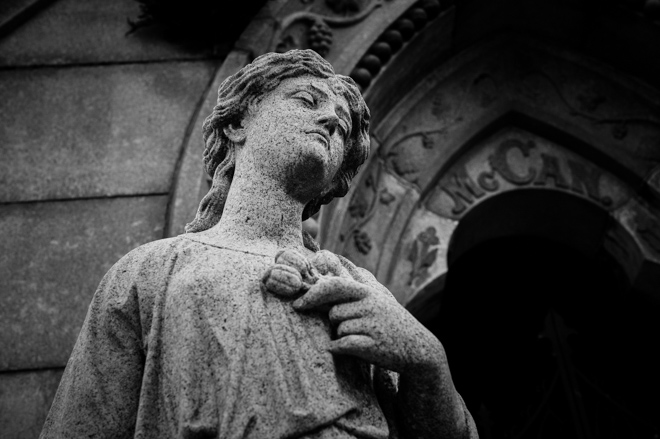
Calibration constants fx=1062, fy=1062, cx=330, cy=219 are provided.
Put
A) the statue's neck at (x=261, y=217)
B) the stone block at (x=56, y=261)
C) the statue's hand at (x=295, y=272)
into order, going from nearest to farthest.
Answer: the statue's hand at (x=295, y=272) → the statue's neck at (x=261, y=217) → the stone block at (x=56, y=261)

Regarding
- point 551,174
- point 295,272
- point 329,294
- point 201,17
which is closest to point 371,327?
point 329,294

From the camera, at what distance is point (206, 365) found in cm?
268

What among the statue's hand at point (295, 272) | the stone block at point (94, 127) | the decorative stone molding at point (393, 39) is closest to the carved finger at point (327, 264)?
the statue's hand at point (295, 272)

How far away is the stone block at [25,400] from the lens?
423 cm

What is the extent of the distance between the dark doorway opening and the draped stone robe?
9.81 feet

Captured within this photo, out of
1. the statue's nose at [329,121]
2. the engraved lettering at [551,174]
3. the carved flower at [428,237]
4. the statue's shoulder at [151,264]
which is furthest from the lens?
the engraved lettering at [551,174]

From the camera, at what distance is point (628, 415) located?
541 cm

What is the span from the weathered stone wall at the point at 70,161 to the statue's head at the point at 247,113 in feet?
4.48

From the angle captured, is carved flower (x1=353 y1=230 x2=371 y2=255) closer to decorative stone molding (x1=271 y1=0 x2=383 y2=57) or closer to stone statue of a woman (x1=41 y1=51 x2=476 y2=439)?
decorative stone molding (x1=271 y1=0 x2=383 y2=57)

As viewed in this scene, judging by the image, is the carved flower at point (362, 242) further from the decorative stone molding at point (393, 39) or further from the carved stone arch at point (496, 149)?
the decorative stone molding at point (393, 39)

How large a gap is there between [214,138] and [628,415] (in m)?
2.98

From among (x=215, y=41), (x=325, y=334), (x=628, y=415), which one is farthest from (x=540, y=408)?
(x=325, y=334)

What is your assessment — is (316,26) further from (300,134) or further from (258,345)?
(258,345)

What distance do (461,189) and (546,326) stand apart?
90cm
